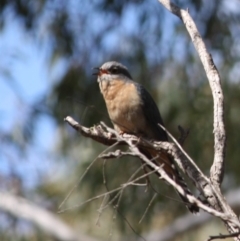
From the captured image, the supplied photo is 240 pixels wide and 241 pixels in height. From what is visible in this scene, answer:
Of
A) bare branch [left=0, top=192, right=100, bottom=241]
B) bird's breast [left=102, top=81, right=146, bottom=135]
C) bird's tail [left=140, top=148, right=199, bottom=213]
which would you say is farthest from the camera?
bare branch [left=0, top=192, right=100, bottom=241]

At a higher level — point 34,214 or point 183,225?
point 183,225

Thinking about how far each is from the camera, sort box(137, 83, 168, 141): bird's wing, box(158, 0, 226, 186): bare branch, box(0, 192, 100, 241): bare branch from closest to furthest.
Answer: box(158, 0, 226, 186): bare branch < box(137, 83, 168, 141): bird's wing < box(0, 192, 100, 241): bare branch

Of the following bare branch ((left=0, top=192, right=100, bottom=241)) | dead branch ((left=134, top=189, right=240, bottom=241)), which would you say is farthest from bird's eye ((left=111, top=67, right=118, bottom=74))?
bare branch ((left=0, top=192, right=100, bottom=241))

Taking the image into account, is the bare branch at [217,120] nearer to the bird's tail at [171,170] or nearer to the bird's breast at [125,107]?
the bird's tail at [171,170]

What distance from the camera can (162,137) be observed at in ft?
19.6

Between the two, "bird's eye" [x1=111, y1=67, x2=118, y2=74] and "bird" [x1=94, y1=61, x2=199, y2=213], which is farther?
"bird's eye" [x1=111, y1=67, x2=118, y2=74]

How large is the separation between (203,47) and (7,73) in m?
7.35

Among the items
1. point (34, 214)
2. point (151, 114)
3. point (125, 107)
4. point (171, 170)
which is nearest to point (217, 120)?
point (171, 170)

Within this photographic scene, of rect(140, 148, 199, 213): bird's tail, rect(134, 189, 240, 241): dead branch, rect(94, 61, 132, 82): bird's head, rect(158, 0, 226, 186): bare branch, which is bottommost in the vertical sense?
rect(134, 189, 240, 241): dead branch

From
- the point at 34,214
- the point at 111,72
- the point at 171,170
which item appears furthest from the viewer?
the point at 34,214

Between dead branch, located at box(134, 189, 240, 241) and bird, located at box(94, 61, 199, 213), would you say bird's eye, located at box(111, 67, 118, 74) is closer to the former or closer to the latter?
bird, located at box(94, 61, 199, 213)

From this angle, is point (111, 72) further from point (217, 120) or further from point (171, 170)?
point (217, 120)

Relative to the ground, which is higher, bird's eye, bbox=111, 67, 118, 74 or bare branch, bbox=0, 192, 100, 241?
bird's eye, bbox=111, 67, 118, 74

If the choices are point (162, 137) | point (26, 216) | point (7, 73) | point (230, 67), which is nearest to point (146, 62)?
point (230, 67)
